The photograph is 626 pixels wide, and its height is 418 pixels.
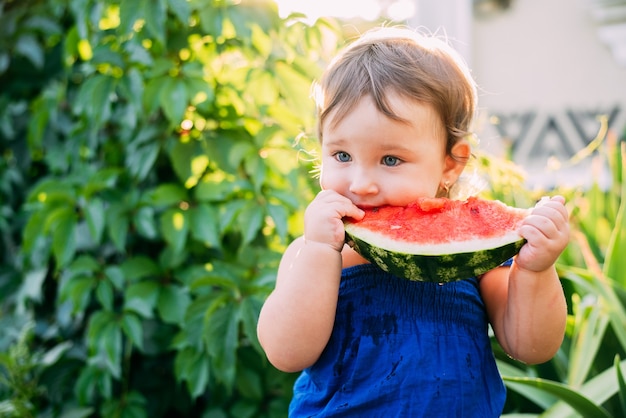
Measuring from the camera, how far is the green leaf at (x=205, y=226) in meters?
2.26

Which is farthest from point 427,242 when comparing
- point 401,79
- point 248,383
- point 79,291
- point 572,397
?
point 79,291

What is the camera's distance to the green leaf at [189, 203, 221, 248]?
89.0 inches

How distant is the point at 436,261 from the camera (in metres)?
1.35

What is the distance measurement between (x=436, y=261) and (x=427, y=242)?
0.16ft

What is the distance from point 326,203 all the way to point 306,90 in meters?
1.06

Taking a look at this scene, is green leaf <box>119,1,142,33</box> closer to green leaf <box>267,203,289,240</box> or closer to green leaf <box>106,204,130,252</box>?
green leaf <box>106,204,130,252</box>

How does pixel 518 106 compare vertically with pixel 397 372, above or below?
below

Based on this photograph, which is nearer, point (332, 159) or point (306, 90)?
point (332, 159)

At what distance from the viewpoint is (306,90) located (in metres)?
2.35

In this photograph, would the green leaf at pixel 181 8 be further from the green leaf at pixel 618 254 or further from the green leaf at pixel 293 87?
the green leaf at pixel 618 254

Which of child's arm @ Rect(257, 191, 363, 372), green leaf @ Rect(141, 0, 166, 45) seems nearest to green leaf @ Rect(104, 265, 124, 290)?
green leaf @ Rect(141, 0, 166, 45)

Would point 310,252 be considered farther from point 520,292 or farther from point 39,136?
point 39,136

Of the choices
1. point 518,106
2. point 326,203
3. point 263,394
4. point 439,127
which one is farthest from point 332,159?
point 518,106

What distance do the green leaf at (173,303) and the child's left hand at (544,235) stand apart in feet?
4.14
